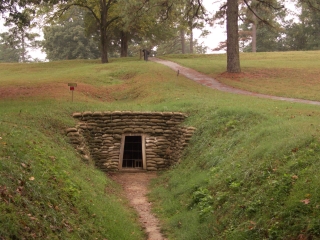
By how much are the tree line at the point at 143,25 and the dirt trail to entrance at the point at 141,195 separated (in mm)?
7740

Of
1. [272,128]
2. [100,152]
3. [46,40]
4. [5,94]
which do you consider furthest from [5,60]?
[272,128]

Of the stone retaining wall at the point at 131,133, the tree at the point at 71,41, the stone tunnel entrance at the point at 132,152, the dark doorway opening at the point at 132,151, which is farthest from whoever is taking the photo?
the tree at the point at 71,41

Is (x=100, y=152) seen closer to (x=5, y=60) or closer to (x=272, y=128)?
(x=272, y=128)

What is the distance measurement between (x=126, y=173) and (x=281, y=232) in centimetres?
923

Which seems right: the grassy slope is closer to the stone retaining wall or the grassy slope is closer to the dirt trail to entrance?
the dirt trail to entrance

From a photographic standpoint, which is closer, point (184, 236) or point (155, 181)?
point (184, 236)

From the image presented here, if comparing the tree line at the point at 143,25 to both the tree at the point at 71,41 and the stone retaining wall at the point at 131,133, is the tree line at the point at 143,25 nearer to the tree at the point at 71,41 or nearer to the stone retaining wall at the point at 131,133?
the tree at the point at 71,41

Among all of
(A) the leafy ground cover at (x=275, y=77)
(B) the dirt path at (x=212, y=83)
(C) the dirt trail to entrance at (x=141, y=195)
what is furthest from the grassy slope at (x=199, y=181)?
(A) the leafy ground cover at (x=275, y=77)

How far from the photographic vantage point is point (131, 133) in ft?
50.6

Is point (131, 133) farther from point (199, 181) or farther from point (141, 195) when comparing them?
point (199, 181)

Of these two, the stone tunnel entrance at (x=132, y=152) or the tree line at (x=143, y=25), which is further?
the tree line at (x=143, y=25)

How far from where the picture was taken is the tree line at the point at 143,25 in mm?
23766

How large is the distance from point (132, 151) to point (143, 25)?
881 inches

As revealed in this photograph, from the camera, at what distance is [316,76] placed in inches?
922
